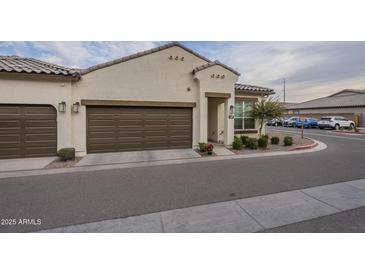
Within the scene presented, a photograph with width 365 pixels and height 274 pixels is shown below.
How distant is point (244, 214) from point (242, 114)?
10269 millimetres

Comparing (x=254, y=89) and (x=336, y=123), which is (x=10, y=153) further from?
(x=336, y=123)

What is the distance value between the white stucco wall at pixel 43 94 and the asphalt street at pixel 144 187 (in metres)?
3.36

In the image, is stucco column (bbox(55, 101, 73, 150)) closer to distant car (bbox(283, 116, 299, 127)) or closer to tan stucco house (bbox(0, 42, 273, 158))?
tan stucco house (bbox(0, 42, 273, 158))

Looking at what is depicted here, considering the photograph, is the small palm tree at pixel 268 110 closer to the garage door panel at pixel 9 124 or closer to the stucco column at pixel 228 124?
the stucco column at pixel 228 124

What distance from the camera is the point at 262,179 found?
598cm

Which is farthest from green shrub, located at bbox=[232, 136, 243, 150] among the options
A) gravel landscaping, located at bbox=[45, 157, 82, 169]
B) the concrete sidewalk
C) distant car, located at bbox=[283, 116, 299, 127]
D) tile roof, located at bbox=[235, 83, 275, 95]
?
distant car, located at bbox=[283, 116, 299, 127]

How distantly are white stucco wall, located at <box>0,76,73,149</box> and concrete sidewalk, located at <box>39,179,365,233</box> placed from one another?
686 cm

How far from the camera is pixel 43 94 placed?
885 centimetres

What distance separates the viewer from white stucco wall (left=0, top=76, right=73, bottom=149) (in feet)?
27.6

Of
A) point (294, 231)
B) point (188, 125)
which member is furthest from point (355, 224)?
point (188, 125)

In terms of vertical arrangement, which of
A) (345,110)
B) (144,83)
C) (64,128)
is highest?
(345,110)

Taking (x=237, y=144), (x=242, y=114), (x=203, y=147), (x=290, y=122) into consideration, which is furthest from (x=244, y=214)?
(x=290, y=122)

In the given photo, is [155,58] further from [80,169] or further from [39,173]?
[39,173]

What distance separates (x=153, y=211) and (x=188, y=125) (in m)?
7.35
